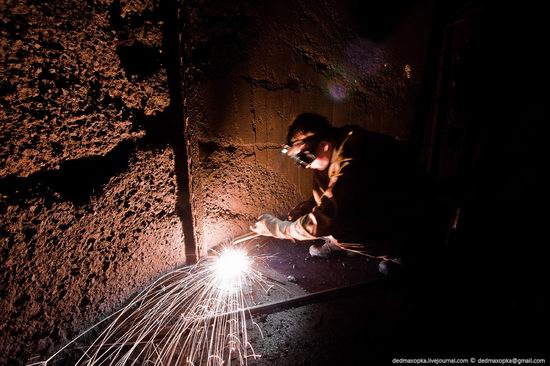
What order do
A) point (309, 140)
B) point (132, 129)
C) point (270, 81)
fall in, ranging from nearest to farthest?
point (132, 129), point (309, 140), point (270, 81)

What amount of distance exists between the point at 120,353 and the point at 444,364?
7.26 ft

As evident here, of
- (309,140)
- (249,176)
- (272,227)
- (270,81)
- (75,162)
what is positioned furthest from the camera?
(249,176)

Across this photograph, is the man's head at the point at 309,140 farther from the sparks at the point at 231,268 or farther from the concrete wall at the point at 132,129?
the sparks at the point at 231,268

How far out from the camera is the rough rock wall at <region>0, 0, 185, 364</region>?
4.87 ft

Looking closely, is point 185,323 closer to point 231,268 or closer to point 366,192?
point 231,268

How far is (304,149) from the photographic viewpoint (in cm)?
278

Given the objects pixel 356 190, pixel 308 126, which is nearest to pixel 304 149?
pixel 308 126

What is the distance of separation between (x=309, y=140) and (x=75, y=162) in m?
1.91

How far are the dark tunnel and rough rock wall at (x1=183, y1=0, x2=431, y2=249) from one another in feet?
0.06

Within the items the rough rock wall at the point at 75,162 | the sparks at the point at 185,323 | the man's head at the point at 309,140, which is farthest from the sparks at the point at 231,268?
the man's head at the point at 309,140

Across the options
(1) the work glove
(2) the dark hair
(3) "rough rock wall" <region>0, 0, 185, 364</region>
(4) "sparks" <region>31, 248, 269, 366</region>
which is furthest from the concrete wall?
(2) the dark hair

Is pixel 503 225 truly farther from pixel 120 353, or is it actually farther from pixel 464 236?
pixel 120 353

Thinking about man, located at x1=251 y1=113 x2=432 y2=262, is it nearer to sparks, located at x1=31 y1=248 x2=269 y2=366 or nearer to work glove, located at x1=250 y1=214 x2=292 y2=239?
work glove, located at x1=250 y1=214 x2=292 y2=239

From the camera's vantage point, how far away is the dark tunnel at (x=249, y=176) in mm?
1639
